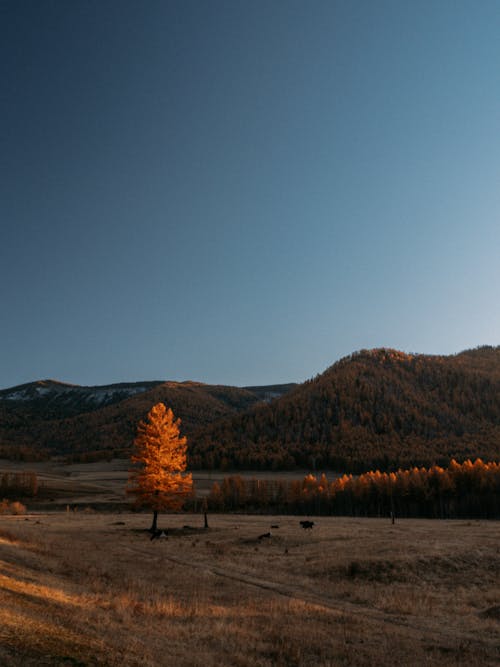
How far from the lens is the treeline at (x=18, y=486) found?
14425cm

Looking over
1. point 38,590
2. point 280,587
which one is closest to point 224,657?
point 38,590

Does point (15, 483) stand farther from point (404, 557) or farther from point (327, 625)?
point (327, 625)

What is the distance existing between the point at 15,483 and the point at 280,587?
14518 cm

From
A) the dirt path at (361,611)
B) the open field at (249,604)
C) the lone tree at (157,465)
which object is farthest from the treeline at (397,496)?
the dirt path at (361,611)

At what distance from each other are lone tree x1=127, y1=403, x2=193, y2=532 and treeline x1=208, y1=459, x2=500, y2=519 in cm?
5908

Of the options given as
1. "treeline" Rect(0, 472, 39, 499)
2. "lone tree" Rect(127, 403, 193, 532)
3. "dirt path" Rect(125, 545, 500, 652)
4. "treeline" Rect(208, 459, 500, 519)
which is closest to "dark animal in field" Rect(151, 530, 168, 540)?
"lone tree" Rect(127, 403, 193, 532)

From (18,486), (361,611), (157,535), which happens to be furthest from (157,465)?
(18,486)

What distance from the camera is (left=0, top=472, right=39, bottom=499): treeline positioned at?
144m

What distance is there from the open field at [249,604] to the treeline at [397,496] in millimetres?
69369

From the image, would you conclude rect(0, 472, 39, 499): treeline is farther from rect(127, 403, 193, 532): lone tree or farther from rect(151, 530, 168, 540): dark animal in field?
rect(151, 530, 168, 540): dark animal in field

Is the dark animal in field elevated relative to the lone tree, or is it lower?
lower

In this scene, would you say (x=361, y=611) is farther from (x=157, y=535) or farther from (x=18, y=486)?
(x=18, y=486)

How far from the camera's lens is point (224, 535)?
53.7 metres

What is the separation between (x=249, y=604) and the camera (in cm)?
2256
